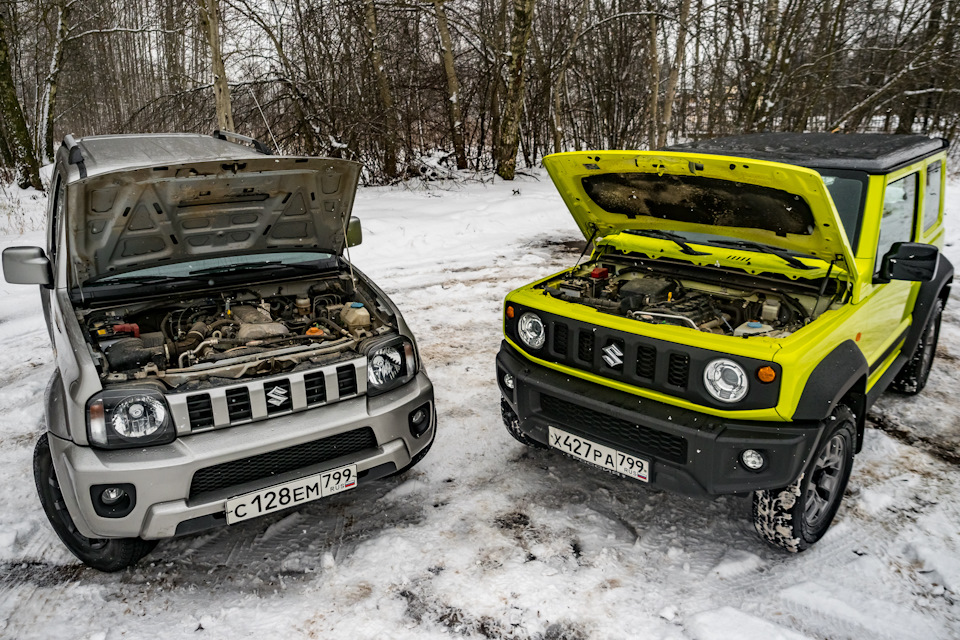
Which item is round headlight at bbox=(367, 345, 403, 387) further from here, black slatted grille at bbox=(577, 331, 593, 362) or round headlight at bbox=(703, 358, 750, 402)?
→ round headlight at bbox=(703, 358, 750, 402)

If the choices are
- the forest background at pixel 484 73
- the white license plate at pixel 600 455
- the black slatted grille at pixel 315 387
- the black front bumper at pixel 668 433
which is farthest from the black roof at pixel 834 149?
the forest background at pixel 484 73

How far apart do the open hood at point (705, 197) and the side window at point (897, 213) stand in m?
0.43

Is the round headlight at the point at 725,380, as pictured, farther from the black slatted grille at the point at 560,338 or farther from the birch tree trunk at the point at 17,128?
the birch tree trunk at the point at 17,128

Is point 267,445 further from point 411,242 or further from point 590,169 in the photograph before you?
point 411,242

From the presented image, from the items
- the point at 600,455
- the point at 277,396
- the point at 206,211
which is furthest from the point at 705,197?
the point at 206,211

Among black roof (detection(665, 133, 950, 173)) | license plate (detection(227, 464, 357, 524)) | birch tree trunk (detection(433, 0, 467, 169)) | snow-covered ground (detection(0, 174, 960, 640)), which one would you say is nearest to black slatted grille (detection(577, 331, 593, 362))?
snow-covered ground (detection(0, 174, 960, 640))

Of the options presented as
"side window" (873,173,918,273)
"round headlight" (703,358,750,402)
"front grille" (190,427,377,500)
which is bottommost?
"front grille" (190,427,377,500)

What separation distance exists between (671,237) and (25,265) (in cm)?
366

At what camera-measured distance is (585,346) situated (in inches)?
124

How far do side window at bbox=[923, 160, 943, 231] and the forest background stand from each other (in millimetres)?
9203

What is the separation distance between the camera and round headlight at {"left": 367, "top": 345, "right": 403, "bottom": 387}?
314 cm

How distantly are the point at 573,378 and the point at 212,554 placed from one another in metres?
2.05

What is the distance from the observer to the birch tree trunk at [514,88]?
41.7 ft

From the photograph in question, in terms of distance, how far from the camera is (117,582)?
293 cm
